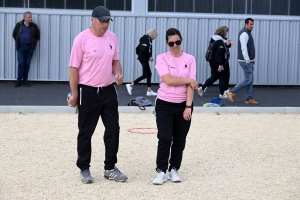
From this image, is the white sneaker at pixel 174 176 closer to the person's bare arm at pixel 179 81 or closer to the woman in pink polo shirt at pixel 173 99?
the woman in pink polo shirt at pixel 173 99

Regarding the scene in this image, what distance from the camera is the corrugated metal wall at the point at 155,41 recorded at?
62.8 feet

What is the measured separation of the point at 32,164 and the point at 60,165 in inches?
13.8

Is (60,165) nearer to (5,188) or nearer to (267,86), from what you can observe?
(5,188)

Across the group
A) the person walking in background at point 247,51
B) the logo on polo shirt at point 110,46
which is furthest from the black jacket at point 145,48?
the logo on polo shirt at point 110,46

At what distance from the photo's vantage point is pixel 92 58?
766 centimetres

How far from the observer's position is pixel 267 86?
20.1m

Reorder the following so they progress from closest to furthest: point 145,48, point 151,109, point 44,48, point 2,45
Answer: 1. point 151,109
2. point 145,48
3. point 2,45
4. point 44,48

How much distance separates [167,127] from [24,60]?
11.4m

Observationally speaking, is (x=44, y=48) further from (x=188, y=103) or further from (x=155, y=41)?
(x=188, y=103)

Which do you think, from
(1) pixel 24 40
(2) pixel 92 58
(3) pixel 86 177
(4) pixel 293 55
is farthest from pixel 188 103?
(4) pixel 293 55

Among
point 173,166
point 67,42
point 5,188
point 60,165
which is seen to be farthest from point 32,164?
point 67,42

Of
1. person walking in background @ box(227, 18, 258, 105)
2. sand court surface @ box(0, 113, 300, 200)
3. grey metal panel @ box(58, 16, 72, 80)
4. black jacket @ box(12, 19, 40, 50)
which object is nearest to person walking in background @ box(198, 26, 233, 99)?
person walking in background @ box(227, 18, 258, 105)

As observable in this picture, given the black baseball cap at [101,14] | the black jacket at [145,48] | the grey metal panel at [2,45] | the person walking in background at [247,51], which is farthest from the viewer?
the grey metal panel at [2,45]

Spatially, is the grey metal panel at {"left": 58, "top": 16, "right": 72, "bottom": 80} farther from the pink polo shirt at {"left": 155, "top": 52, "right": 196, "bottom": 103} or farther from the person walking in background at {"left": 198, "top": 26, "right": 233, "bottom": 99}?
the pink polo shirt at {"left": 155, "top": 52, "right": 196, "bottom": 103}
